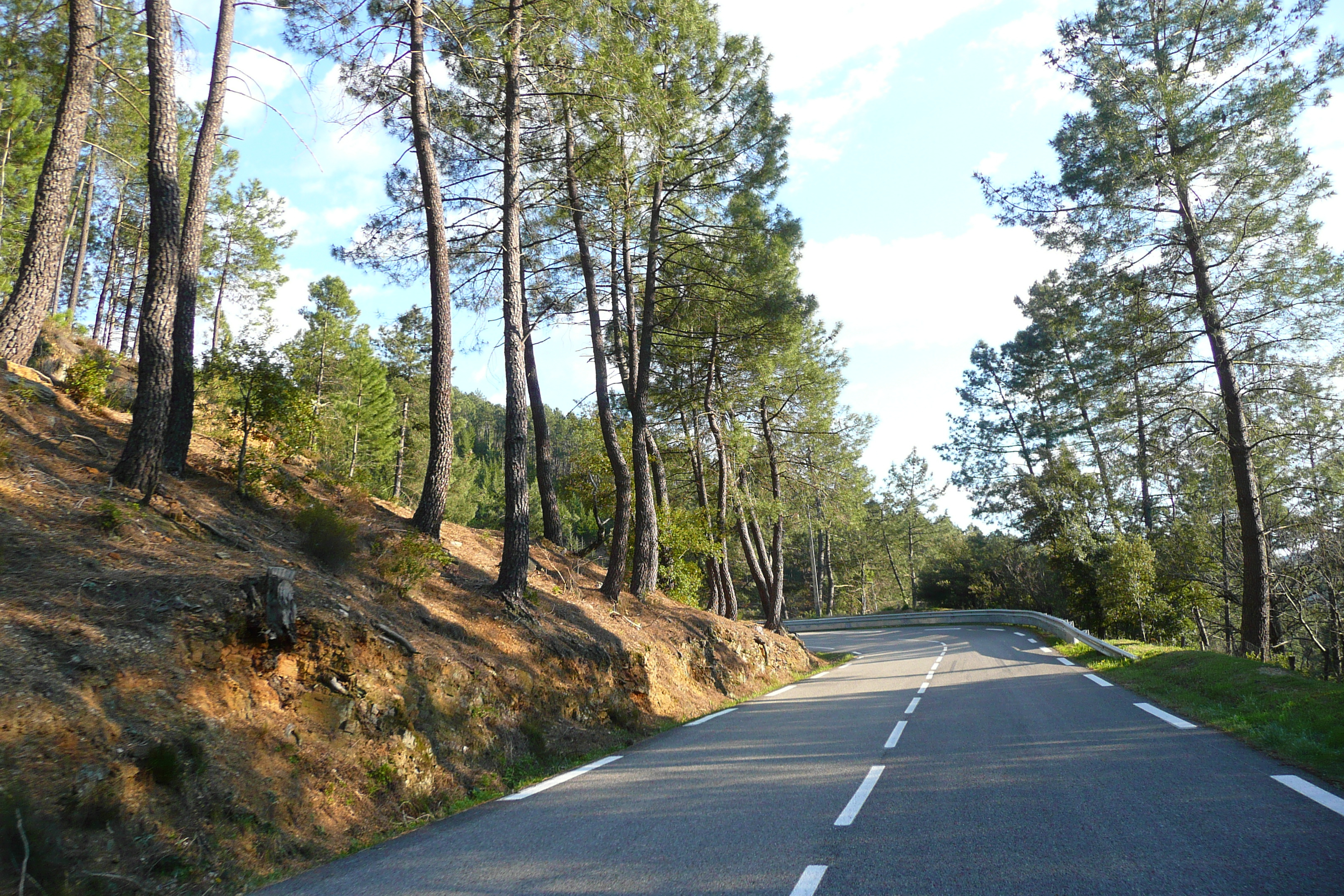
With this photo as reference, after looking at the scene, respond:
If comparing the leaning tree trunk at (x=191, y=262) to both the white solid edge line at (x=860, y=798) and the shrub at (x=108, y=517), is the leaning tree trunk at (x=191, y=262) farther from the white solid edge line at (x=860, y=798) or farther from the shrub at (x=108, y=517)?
the white solid edge line at (x=860, y=798)

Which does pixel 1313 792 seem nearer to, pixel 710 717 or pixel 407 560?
pixel 710 717

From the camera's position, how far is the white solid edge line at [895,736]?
7247 millimetres

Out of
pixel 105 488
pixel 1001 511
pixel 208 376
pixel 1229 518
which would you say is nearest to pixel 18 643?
pixel 105 488

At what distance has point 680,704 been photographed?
464 inches

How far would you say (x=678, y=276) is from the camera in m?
17.3

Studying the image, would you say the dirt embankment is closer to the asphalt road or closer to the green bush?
the green bush

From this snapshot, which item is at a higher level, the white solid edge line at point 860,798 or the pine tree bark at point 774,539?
the pine tree bark at point 774,539

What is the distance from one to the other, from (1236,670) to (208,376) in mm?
14345

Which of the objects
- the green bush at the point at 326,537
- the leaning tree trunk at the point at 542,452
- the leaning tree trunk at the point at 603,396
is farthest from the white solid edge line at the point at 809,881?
the leaning tree trunk at the point at 542,452

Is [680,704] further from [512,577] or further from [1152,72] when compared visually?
[1152,72]

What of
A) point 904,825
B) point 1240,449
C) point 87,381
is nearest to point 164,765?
point 904,825

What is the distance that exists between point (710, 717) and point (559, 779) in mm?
4731

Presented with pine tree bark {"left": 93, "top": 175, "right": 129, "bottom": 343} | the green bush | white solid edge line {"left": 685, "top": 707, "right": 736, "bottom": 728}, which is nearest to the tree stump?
the green bush

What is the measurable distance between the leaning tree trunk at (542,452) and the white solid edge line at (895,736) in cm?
936
